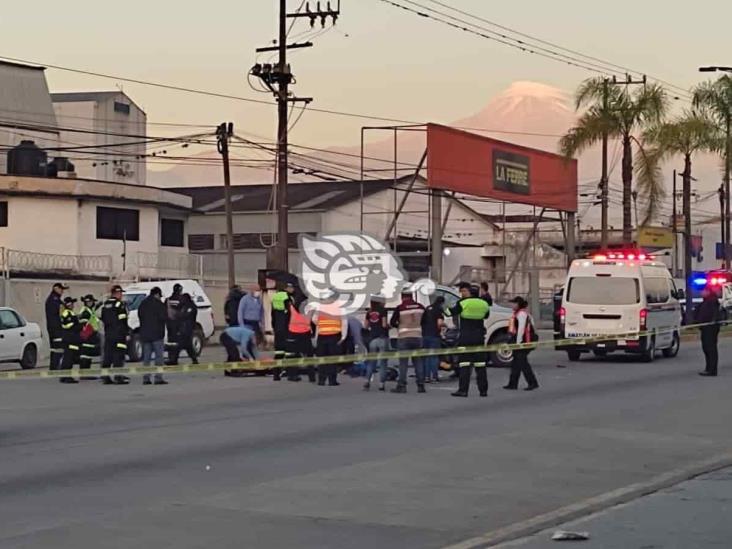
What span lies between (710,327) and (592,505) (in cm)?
1486

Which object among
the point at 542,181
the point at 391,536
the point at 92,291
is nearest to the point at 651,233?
the point at 542,181

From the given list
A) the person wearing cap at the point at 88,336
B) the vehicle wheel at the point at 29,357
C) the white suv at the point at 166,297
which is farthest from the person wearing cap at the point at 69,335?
the white suv at the point at 166,297

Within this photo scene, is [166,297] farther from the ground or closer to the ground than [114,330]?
farther from the ground

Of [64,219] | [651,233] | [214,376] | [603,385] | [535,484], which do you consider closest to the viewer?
[535,484]

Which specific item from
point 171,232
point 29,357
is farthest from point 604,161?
point 29,357

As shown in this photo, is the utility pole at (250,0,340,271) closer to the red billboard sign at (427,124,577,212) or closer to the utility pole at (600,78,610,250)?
the red billboard sign at (427,124,577,212)

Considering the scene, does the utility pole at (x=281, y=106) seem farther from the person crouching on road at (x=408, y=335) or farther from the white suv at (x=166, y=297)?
the person crouching on road at (x=408, y=335)

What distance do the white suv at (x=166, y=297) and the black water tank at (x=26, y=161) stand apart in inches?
827

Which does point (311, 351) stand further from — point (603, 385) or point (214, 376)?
point (603, 385)

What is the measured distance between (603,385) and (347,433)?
8394 millimetres

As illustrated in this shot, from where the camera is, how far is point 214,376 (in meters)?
24.2

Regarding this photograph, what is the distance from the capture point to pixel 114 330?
2203 cm

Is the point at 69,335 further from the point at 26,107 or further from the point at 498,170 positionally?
the point at 26,107

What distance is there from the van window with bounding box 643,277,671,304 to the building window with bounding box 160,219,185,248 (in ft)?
88.5
